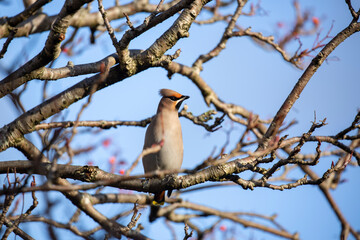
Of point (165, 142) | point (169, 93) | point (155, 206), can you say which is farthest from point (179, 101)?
point (155, 206)

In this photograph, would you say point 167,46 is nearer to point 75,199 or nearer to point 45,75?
point 45,75

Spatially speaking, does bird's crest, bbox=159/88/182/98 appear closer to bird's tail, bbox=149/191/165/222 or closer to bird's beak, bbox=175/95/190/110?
bird's beak, bbox=175/95/190/110

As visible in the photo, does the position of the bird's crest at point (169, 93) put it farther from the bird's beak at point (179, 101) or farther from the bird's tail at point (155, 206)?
the bird's tail at point (155, 206)

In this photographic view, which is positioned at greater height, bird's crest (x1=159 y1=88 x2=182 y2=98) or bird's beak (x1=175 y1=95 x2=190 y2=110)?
bird's crest (x1=159 y1=88 x2=182 y2=98)

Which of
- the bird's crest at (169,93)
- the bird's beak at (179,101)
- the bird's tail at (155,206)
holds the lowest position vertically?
the bird's tail at (155,206)

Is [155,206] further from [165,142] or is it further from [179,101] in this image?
[179,101]

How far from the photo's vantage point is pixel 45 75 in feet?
11.8

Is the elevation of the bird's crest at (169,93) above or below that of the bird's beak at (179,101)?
above

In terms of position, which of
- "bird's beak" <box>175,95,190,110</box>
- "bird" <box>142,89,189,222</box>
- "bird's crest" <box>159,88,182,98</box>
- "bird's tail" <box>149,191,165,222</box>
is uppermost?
"bird's crest" <box>159,88,182,98</box>

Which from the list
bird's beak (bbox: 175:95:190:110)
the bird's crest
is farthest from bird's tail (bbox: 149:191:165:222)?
the bird's crest

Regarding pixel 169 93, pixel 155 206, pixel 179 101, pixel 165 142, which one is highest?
pixel 169 93

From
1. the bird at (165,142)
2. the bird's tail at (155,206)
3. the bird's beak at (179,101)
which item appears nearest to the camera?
the bird at (165,142)

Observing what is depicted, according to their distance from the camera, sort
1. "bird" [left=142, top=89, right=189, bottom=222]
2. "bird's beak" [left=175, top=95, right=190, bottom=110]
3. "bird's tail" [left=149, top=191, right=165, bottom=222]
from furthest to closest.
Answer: "bird's beak" [left=175, top=95, right=190, bottom=110] → "bird's tail" [left=149, top=191, right=165, bottom=222] → "bird" [left=142, top=89, right=189, bottom=222]

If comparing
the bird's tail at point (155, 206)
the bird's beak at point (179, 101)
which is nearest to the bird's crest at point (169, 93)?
the bird's beak at point (179, 101)
